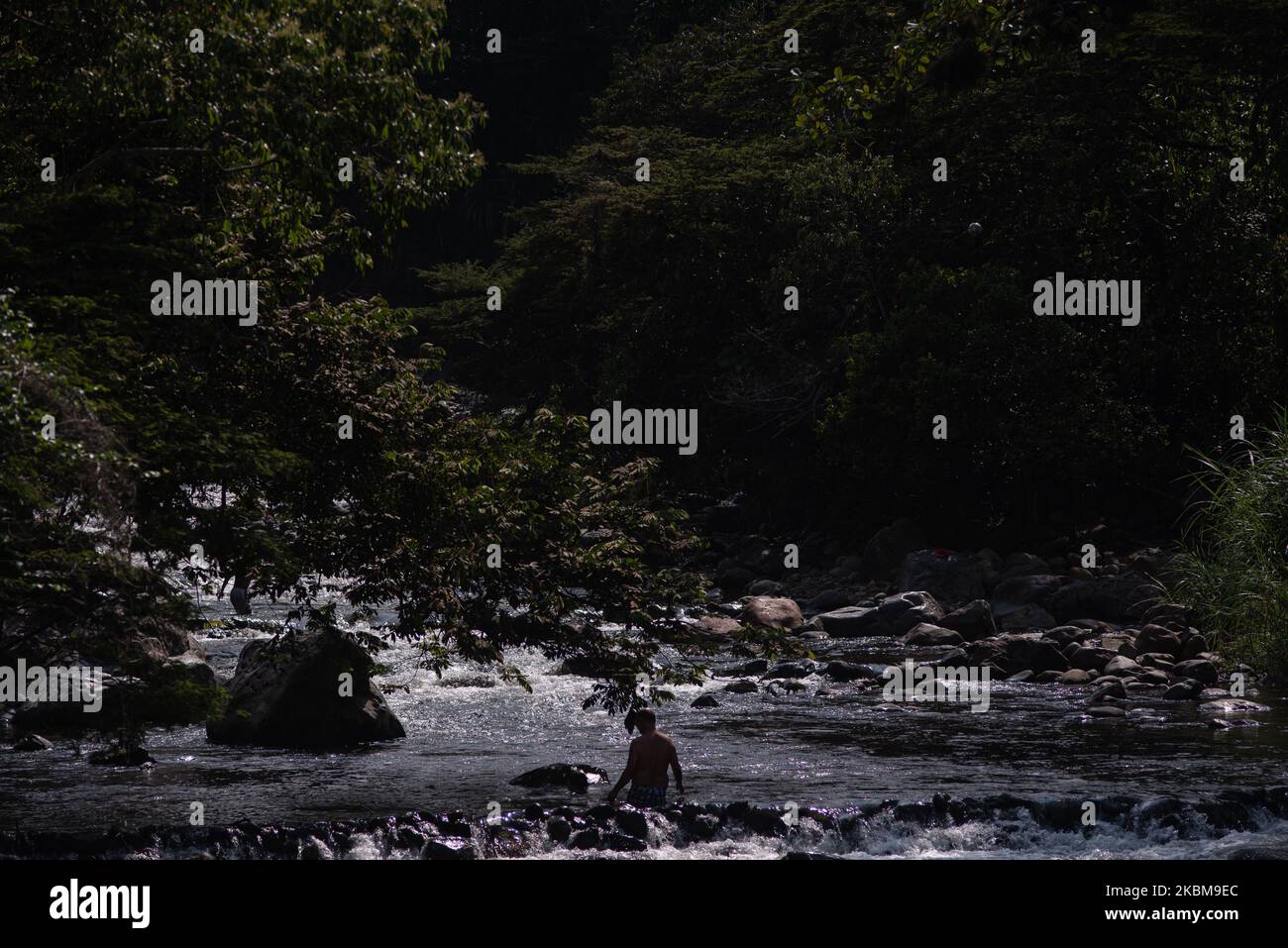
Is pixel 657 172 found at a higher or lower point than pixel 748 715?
higher

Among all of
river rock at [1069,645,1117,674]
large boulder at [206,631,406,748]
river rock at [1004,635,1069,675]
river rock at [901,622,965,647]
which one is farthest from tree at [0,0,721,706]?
river rock at [901,622,965,647]

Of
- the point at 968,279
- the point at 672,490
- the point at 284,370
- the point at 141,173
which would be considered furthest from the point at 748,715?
the point at 672,490

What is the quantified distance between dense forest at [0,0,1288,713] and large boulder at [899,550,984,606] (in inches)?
98.8

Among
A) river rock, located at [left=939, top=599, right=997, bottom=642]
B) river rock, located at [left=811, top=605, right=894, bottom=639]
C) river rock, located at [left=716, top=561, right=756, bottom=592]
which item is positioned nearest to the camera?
river rock, located at [left=939, top=599, right=997, bottom=642]

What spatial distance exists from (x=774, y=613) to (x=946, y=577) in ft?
13.8

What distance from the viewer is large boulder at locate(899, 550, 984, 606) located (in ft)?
100

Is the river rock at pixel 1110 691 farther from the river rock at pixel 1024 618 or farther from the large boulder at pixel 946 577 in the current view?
the large boulder at pixel 946 577

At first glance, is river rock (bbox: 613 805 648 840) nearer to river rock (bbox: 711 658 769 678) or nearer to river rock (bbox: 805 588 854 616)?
river rock (bbox: 711 658 769 678)

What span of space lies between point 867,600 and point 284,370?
19.8 metres

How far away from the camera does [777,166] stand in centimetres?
3644

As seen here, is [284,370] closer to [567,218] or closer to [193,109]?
[193,109]

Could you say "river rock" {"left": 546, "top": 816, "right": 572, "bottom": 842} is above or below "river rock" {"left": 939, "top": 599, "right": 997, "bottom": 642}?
below

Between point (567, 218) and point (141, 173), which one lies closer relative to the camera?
point (141, 173)

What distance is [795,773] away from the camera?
16.5 meters
